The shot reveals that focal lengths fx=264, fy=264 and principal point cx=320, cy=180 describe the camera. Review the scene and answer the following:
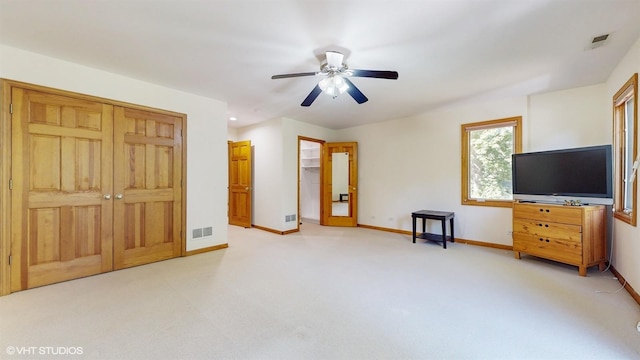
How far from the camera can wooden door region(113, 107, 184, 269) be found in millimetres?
3266

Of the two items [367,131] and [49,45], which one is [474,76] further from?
[49,45]

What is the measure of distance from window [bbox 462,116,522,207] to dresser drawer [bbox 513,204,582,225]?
0.63 m

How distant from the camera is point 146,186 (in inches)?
137

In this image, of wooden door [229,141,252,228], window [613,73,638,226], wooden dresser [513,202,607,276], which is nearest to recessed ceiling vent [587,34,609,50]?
window [613,73,638,226]

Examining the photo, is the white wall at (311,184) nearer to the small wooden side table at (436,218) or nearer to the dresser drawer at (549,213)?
the small wooden side table at (436,218)

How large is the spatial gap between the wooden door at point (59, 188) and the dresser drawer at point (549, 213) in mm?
5278

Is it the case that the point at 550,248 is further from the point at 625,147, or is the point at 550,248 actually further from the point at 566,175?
the point at 625,147

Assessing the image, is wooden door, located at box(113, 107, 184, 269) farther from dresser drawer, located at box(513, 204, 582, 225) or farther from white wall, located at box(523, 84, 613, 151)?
white wall, located at box(523, 84, 613, 151)

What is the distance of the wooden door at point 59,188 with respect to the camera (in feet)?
8.71

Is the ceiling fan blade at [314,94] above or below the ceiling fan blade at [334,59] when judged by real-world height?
below

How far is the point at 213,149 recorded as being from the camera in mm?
4156

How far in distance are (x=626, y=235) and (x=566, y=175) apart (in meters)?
0.86

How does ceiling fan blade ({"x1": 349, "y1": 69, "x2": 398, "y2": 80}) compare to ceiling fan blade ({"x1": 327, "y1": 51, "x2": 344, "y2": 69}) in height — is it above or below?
below

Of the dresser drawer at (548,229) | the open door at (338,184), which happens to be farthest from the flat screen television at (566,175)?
the open door at (338,184)
